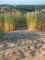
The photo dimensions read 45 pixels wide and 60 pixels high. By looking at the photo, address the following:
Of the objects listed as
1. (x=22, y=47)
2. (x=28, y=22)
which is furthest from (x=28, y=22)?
(x=22, y=47)

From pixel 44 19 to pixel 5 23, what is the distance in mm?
1934

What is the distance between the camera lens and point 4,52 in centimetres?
686

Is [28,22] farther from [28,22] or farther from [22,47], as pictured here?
[22,47]

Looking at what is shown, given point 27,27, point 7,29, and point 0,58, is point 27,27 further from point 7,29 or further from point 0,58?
point 0,58

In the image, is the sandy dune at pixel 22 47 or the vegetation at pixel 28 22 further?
the vegetation at pixel 28 22

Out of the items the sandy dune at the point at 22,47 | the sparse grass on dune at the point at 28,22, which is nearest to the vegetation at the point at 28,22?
the sparse grass on dune at the point at 28,22

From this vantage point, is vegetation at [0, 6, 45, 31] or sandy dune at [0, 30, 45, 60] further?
vegetation at [0, 6, 45, 31]

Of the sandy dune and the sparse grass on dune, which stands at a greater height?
the sparse grass on dune

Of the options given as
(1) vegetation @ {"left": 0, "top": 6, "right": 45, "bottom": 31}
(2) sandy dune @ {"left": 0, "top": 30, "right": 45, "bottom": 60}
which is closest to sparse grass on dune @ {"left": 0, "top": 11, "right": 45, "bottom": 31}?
(1) vegetation @ {"left": 0, "top": 6, "right": 45, "bottom": 31}

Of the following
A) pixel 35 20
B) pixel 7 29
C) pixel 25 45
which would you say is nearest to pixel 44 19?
pixel 35 20

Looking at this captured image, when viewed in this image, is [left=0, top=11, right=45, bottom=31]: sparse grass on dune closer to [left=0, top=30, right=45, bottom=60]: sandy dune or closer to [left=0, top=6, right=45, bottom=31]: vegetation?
[left=0, top=6, right=45, bottom=31]: vegetation

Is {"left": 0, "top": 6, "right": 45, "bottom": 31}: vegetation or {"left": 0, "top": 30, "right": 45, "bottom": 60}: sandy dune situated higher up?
{"left": 0, "top": 6, "right": 45, "bottom": 31}: vegetation

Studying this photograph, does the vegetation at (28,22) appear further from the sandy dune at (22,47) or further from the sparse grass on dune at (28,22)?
the sandy dune at (22,47)

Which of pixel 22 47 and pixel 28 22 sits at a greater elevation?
pixel 28 22
